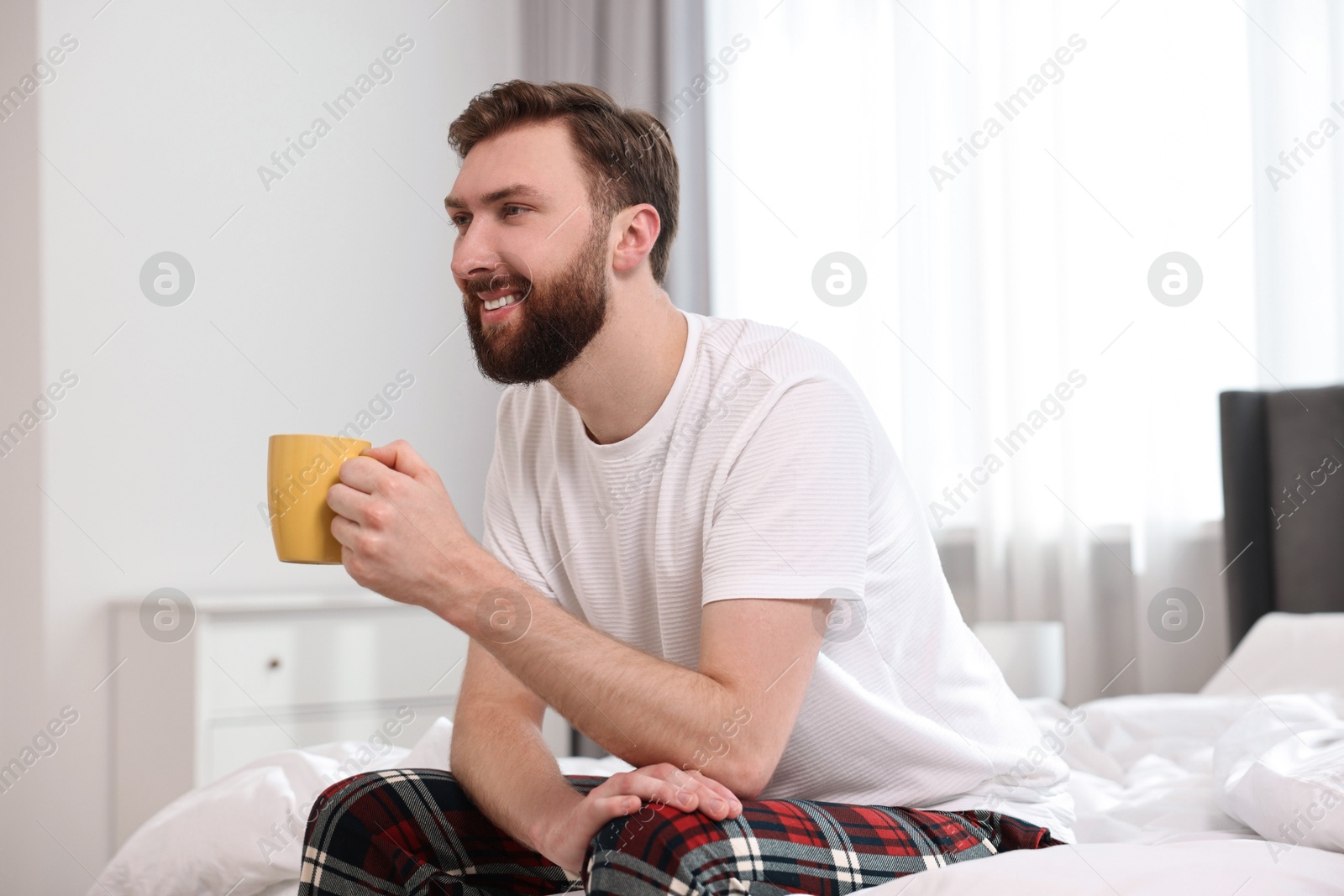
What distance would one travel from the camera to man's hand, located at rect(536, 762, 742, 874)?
2.73 feet

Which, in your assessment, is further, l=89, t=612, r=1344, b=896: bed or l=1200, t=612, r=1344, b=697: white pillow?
l=1200, t=612, r=1344, b=697: white pillow

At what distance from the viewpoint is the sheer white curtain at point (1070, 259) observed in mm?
2217

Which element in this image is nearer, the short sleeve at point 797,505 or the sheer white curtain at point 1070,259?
the short sleeve at point 797,505

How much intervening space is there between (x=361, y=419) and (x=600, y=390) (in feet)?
5.97

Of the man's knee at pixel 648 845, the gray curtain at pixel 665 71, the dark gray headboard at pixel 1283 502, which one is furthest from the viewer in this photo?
the gray curtain at pixel 665 71

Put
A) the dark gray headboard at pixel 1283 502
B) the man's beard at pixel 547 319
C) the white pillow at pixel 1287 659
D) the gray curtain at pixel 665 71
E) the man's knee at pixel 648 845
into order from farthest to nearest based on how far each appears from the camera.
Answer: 1. the gray curtain at pixel 665 71
2. the dark gray headboard at pixel 1283 502
3. the white pillow at pixel 1287 659
4. the man's beard at pixel 547 319
5. the man's knee at pixel 648 845

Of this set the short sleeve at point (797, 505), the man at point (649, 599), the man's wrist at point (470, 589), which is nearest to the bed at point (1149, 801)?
the man at point (649, 599)

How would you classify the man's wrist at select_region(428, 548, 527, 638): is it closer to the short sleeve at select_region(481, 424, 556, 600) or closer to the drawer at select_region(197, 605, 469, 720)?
the short sleeve at select_region(481, 424, 556, 600)

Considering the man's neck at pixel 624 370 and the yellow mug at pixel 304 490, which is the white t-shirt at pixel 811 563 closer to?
the man's neck at pixel 624 370

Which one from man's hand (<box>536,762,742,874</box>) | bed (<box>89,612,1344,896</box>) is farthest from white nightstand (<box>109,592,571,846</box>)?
man's hand (<box>536,762,742,874</box>)

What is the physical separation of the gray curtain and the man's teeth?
1735mm

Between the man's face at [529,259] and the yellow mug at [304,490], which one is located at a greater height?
the man's face at [529,259]

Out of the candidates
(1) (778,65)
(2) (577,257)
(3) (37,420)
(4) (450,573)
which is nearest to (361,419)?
(3) (37,420)

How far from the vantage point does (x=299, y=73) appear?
278 centimetres
